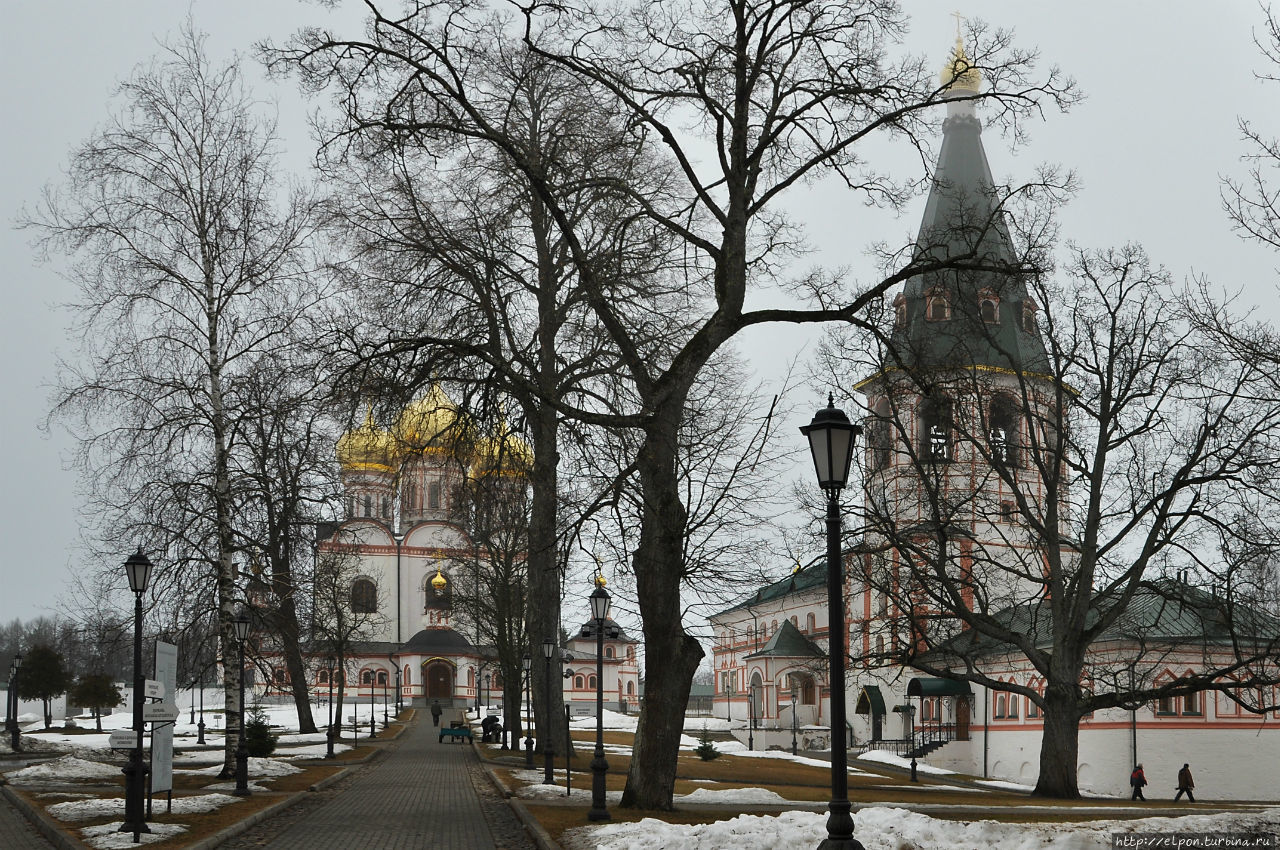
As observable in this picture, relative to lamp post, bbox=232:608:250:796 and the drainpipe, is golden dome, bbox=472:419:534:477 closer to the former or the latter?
lamp post, bbox=232:608:250:796

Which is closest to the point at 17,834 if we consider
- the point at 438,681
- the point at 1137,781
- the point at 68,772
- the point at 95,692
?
the point at 68,772

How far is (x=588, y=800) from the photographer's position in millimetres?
20688

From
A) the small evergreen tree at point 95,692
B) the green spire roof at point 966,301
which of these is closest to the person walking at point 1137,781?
the green spire roof at point 966,301

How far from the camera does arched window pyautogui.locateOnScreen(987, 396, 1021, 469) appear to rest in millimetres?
29953

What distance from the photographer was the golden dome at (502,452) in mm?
18188

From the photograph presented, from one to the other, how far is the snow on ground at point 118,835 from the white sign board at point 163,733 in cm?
159

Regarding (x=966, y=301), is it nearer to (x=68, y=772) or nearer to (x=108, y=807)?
(x=108, y=807)

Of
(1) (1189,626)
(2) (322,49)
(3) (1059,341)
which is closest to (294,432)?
(2) (322,49)

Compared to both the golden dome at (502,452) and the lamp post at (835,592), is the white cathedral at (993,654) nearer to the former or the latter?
the golden dome at (502,452)

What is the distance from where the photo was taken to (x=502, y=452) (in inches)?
741

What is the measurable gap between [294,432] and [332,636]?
87.5ft

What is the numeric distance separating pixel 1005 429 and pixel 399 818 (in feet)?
A: 74.7

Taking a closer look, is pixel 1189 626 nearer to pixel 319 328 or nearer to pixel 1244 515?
pixel 1244 515

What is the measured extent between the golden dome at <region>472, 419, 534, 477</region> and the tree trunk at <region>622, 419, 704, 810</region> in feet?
7.09
